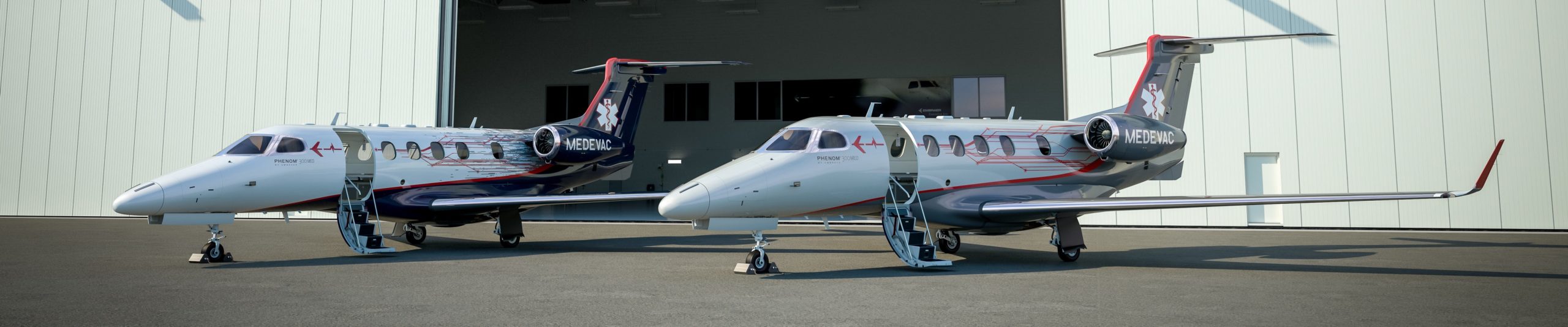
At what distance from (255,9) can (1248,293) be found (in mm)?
25661

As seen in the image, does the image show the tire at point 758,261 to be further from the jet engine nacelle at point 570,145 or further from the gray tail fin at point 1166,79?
the gray tail fin at point 1166,79

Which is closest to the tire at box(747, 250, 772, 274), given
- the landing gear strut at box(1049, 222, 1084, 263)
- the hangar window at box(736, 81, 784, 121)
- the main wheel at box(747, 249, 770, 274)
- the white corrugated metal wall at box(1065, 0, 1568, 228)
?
the main wheel at box(747, 249, 770, 274)

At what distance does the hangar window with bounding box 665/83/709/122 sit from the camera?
35500mm

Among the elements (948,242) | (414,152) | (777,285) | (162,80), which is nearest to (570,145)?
(414,152)

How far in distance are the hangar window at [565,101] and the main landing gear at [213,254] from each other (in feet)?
77.4

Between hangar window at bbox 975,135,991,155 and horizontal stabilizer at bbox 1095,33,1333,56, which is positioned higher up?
horizontal stabilizer at bbox 1095,33,1333,56

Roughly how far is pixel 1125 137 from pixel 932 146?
3.10 m

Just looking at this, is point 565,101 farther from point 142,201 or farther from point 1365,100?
point 1365,100

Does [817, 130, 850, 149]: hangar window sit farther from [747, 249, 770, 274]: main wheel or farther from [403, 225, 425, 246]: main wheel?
[403, 225, 425, 246]: main wheel

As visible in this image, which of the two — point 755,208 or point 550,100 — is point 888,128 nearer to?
point 755,208

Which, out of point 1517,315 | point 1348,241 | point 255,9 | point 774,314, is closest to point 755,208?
point 774,314

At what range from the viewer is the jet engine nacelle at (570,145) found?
56.4ft

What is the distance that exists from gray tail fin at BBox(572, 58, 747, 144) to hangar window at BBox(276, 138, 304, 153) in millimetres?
5702

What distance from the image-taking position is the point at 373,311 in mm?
7090
